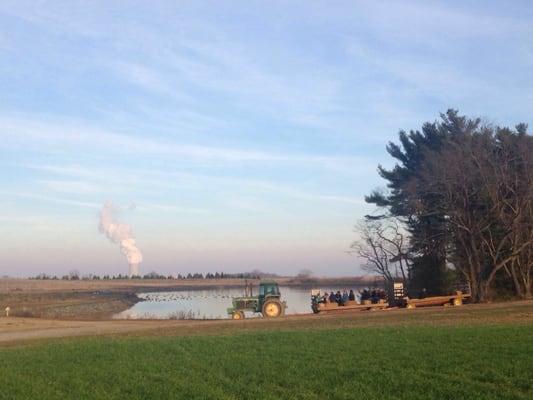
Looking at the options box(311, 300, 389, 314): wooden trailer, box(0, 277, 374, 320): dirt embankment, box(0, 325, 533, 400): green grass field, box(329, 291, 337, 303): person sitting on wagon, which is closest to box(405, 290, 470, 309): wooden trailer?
box(311, 300, 389, 314): wooden trailer

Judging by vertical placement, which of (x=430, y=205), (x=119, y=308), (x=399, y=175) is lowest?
(x=119, y=308)

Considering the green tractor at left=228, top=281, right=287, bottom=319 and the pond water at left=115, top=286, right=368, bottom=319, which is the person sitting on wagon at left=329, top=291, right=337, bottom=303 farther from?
the green tractor at left=228, top=281, right=287, bottom=319

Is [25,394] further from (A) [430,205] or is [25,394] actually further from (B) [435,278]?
(B) [435,278]

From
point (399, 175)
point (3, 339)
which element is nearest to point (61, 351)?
point (3, 339)

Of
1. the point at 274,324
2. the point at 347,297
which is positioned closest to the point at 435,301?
the point at 347,297

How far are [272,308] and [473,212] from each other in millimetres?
15335

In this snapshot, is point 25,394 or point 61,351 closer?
point 25,394

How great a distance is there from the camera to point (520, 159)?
43.2 m

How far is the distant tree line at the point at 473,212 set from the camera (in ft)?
137

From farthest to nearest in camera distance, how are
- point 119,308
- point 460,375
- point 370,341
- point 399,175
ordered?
point 119,308, point 399,175, point 370,341, point 460,375

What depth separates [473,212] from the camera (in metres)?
43.5

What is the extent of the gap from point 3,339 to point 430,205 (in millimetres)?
28401

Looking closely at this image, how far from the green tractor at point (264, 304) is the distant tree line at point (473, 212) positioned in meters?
→ 11.4

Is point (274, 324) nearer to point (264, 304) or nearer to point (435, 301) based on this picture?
point (264, 304)
